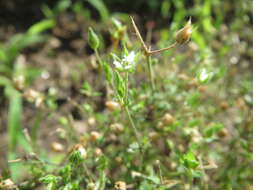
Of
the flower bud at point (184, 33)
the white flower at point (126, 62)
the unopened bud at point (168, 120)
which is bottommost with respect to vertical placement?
the unopened bud at point (168, 120)

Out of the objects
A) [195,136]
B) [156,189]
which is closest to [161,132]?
[195,136]

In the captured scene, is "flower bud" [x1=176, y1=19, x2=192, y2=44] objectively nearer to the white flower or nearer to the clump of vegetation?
the clump of vegetation

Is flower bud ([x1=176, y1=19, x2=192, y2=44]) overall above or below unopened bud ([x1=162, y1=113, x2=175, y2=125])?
above

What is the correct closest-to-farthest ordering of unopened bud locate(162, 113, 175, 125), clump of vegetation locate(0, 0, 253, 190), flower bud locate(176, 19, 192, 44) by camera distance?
flower bud locate(176, 19, 192, 44)
clump of vegetation locate(0, 0, 253, 190)
unopened bud locate(162, 113, 175, 125)

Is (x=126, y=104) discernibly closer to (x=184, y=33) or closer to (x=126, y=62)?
(x=126, y=62)

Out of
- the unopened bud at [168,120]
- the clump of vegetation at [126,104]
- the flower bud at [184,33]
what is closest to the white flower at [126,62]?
the clump of vegetation at [126,104]

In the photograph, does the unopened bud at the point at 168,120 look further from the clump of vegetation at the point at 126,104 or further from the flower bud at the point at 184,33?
the flower bud at the point at 184,33

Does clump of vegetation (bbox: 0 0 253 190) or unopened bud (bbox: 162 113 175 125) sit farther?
unopened bud (bbox: 162 113 175 125)

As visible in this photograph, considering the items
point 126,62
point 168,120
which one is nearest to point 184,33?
point 126,62

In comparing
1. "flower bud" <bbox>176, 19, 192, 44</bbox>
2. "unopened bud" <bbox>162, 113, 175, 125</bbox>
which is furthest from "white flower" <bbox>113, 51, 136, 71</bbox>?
"unopened bud" <bbox>162, 113, 175, 125</bbox>

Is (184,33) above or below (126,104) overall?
above

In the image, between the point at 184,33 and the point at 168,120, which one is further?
the point at 168,120

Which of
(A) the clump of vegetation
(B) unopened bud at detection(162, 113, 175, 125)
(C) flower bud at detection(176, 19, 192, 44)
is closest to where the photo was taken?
(C) flower bud at detection(176, 19, 192, 44)
